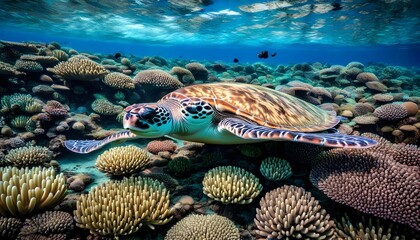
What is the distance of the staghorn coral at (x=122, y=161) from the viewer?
11.9ft

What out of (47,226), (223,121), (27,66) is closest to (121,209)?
(47,226)

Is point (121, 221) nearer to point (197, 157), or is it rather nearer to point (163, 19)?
point (197, 157)

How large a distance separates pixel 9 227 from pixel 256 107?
3.73 metres

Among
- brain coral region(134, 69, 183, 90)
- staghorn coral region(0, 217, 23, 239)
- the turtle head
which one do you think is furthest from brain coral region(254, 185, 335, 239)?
brain coral region(134, 69, 183, 90)

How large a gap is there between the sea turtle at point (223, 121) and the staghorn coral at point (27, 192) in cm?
72

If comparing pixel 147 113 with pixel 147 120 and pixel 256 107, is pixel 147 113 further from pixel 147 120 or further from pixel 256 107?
pixel 256 107

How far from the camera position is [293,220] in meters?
2.46

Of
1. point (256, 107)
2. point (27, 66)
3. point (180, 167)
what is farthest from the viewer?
point (27, 66)

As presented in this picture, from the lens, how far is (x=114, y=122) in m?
6.83

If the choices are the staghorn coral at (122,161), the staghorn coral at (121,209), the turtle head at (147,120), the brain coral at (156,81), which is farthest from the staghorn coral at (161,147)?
the brain coral at (156,81)

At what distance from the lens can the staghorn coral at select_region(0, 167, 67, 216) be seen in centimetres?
256

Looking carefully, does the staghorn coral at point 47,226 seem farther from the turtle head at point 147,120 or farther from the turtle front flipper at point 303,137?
the turtle front flipper at point 303,137

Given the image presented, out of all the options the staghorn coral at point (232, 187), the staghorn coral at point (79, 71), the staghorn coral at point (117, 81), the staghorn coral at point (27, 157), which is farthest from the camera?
the staghorn coral at point (117, 81)

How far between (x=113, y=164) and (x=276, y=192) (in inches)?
102
